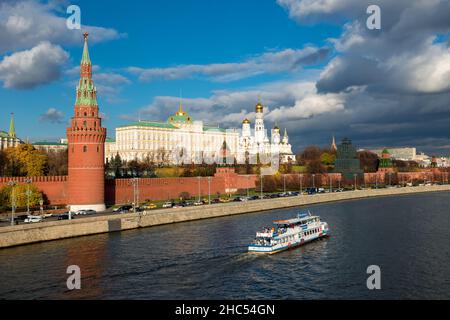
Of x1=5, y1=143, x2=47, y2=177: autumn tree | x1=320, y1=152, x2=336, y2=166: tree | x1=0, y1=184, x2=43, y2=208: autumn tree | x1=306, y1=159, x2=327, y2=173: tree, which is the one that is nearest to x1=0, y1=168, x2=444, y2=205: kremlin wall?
x1=0, y1=184, x2=43, y2=208: autumn tree

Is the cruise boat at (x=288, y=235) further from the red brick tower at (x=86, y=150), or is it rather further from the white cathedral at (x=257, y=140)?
the white cathedral at (x=257, y=140)

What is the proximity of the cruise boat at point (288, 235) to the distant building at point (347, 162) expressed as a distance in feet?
231

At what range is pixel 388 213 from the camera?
2215 inches

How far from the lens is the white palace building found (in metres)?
133

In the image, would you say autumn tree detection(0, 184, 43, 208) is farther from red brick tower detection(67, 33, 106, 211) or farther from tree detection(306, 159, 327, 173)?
tree detection(306, 159, 327, 173)

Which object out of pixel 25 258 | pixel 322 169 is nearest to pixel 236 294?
pixel 25 258

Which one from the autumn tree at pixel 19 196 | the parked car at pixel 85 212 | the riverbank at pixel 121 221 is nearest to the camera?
the riverbank at pixel 121 221

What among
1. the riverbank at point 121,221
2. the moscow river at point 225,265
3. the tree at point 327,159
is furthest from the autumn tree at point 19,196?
the tree at point 327,159

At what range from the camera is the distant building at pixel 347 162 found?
364ft

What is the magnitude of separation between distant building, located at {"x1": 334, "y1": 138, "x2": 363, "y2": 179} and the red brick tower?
67.3m

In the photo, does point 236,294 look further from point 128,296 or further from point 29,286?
point 29,286
